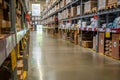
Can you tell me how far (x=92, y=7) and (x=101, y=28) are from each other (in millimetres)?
1481

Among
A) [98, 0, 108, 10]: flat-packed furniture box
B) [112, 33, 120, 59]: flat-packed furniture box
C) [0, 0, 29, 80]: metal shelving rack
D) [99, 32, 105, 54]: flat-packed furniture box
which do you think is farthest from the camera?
[99, 32, 105, 54]: flat-packed furniture box

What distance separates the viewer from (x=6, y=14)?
2438 mm

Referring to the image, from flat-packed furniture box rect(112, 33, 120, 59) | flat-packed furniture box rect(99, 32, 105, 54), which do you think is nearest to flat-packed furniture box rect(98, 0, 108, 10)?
flat-packed furniture box rect(99, 32, 105, 54)

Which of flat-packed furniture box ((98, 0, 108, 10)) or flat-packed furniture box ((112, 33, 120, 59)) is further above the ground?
flat-packed furniture box ((98, 0, 108, 10))

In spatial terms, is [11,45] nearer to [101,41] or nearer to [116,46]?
[116,46]

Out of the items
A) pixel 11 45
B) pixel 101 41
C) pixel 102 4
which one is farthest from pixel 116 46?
pixel 11 45

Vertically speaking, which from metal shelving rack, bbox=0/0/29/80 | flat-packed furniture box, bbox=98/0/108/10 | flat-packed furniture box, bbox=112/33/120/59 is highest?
flat-packed furniture box, bbox=98/0/108/10

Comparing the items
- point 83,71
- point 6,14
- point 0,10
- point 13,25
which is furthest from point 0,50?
point 83,71

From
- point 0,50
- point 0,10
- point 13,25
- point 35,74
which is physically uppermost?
point 0,10

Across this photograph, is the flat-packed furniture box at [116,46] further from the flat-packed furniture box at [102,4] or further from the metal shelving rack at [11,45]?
the metal shelving rack at [11,45]

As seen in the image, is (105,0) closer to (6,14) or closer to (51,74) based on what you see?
(51,74)

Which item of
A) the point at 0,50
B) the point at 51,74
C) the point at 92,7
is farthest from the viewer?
the point at 92,7

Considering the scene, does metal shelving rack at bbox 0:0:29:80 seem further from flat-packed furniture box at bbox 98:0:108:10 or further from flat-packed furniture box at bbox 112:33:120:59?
flat-packed furniture box at bbox 98:0:108:10

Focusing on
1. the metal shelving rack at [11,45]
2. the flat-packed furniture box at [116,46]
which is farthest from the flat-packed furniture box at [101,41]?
the metal shelving rack at [11,45]
